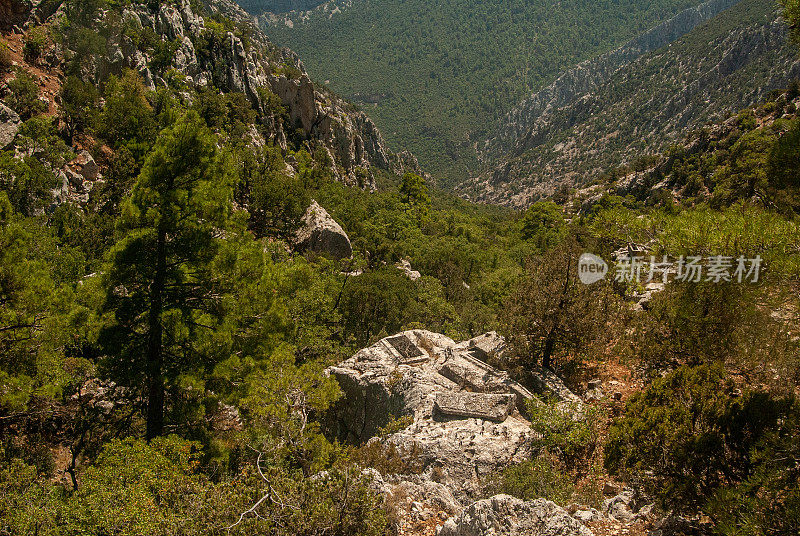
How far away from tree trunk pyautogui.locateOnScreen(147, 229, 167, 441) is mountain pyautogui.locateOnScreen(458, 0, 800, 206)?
385ft

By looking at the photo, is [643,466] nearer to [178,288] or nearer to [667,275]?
[667,275]

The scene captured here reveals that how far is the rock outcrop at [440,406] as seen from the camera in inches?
397

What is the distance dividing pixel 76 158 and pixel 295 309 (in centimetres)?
2069

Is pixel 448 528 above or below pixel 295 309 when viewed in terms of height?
below

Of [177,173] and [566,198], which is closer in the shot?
[177,173]

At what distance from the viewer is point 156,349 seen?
10.8 m

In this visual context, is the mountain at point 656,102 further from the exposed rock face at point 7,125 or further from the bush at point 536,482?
the exposed rock face at point 7,125

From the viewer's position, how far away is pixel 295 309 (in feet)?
70.0

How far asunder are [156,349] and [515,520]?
9120mm

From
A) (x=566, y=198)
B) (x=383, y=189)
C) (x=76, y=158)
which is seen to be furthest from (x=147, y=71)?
(x=566, y=198)

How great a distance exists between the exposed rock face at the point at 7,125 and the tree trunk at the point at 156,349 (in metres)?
22.2

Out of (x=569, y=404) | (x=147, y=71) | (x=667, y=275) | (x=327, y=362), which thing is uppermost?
(x=147, y=71)

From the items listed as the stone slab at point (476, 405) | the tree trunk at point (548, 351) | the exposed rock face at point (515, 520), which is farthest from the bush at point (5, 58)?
the exposed rock face at point (515, 520)

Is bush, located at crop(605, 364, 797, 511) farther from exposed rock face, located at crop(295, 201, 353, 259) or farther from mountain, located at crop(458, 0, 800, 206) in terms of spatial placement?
mountain, located at crop(458, 0, 800, 206)
